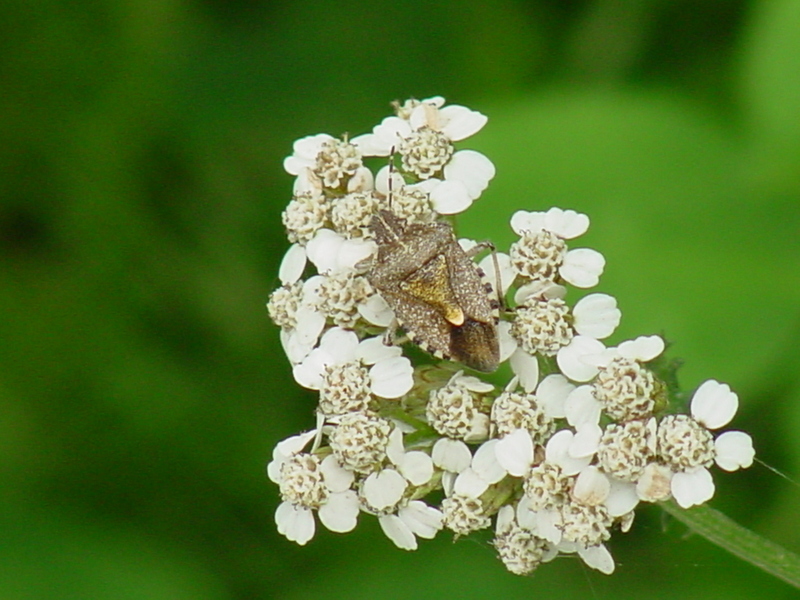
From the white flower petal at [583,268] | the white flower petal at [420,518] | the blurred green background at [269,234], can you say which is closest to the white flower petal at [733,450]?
the white flower petal at [583,268]

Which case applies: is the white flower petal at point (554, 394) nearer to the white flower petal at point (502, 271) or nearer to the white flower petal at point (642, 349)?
the white flower petal at point (642, 349)

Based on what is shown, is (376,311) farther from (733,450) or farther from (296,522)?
(733,450)

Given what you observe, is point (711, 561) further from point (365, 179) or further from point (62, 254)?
point (62, 254)

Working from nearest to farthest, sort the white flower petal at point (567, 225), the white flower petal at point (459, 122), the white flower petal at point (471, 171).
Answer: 1. the white flower petal at point (567, 225)
2. the white flower petal at point (471, 171)
3. the white flower petal at point (459, 122)

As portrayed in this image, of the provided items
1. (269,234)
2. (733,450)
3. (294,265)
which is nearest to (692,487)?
(733,450)

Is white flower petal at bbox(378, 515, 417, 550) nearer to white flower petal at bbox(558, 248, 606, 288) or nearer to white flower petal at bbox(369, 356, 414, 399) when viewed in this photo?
white flower petal at bbox(369, 356, 414, 399)

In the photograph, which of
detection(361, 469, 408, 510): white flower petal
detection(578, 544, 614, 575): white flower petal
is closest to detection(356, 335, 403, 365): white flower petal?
detection(361, 469, 408, 510): white flower petal
